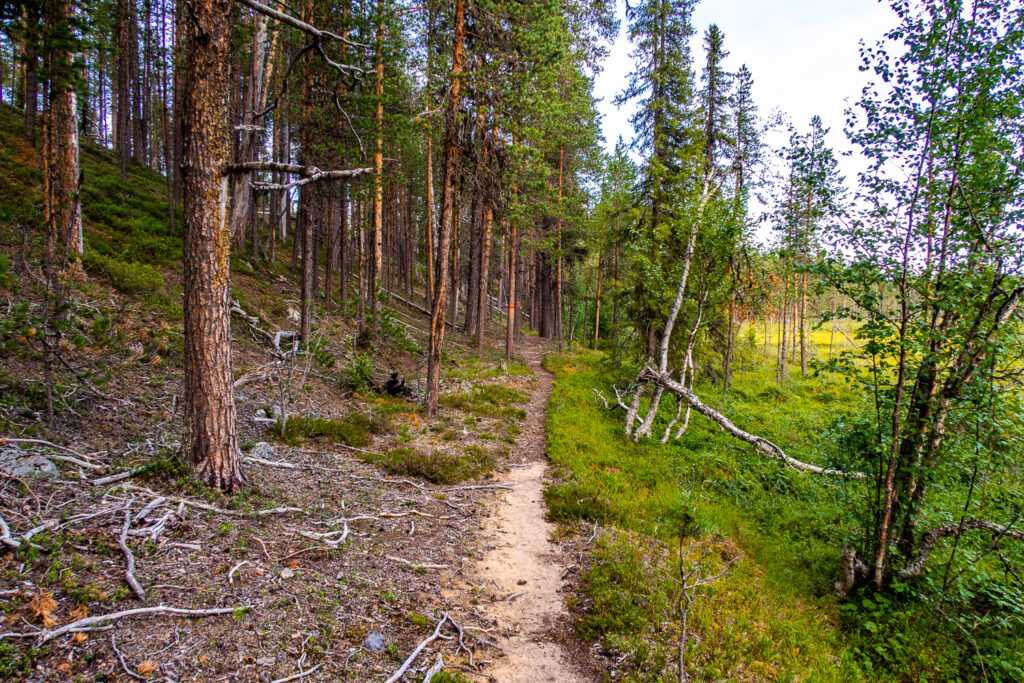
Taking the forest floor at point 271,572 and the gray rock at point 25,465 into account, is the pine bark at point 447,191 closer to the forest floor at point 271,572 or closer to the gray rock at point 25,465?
the forest floor at point 271,572

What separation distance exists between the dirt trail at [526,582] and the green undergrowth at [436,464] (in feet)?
1.82

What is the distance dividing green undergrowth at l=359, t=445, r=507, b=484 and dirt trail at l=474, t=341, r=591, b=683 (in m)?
0.56

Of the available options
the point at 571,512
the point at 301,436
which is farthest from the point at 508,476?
the point at 301,436

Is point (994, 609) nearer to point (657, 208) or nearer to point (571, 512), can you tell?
point (571, 512)

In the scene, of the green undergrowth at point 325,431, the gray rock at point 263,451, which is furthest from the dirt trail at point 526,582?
the gray rock at point 263,451

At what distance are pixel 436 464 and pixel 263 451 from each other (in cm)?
265

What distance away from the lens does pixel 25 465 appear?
4246 mm

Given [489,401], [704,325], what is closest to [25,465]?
[489,401]

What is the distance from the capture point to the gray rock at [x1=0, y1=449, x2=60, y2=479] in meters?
4.12

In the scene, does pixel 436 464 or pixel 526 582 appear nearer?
pixel 526 582

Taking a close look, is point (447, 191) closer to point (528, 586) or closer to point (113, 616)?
point (528, 586)

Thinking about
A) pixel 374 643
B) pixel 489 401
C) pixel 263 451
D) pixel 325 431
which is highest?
pixel 263 451

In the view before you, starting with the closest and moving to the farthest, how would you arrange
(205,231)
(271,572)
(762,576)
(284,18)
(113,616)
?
(113,616), (271,572), (284,18), (205,231), (762,576)

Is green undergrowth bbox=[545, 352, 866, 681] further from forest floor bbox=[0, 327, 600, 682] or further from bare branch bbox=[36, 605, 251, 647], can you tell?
bare branch bbox=[36, 605, 251, 647]
